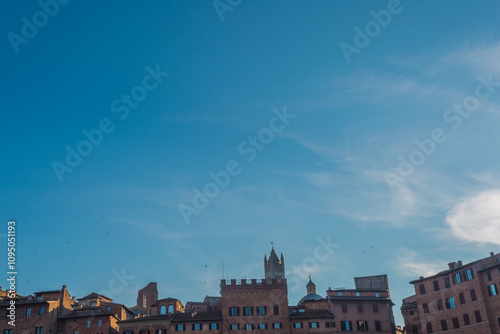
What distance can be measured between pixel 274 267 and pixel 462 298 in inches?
3604

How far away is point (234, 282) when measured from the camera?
77188 mm

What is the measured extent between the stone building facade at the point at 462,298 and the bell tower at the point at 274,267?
262 ft

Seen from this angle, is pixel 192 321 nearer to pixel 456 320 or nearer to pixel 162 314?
pixel 162 314

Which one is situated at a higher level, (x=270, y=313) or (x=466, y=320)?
(x=270, y=313)

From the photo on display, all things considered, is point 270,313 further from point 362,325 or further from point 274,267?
point 274,267

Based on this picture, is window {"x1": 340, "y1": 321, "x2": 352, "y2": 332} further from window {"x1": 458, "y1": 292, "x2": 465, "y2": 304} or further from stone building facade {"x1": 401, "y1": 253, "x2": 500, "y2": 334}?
window {"x1": 458, "y1": 292, "x2": 465, "y2": 304}

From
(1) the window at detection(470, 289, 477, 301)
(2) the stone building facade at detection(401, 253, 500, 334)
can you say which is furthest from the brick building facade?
(1) the window at detection(470, 289, 477, 301)

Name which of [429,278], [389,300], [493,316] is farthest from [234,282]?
[493,316]

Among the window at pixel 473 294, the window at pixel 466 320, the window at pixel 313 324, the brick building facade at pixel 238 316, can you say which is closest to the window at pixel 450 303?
the window at pixel 466 320

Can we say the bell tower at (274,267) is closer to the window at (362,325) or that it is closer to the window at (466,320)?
the window at (362,325)

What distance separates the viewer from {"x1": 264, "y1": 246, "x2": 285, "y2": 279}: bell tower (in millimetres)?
154000

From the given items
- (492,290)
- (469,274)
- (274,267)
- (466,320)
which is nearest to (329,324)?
(466,320)

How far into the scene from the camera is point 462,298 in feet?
221

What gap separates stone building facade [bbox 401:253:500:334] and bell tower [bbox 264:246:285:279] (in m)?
79.8
